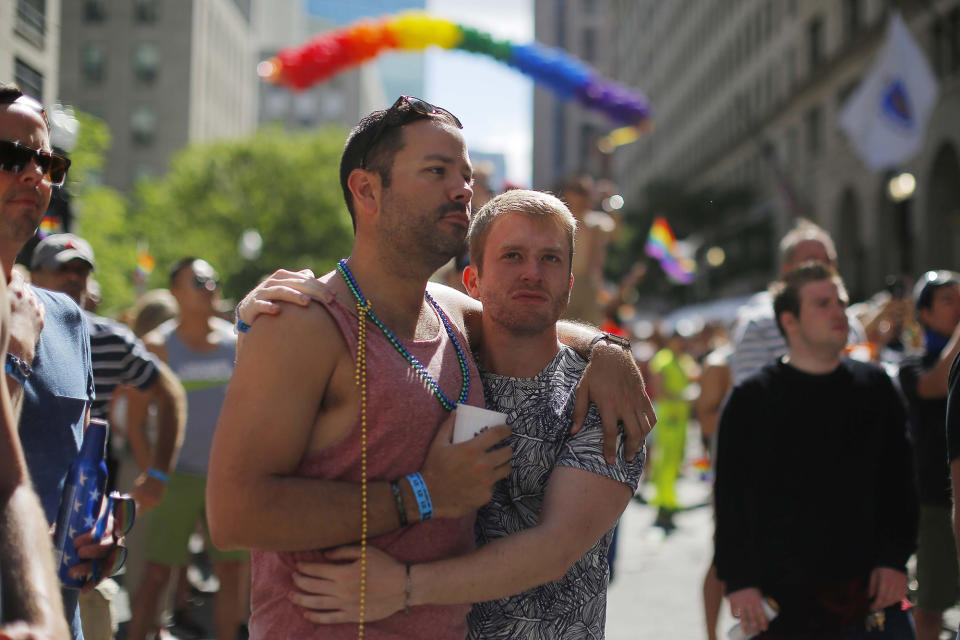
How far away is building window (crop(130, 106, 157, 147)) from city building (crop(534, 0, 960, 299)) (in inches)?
1372

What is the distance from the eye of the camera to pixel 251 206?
46.0 meters

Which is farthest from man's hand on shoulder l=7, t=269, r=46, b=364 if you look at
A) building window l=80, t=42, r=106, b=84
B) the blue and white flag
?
building window l=80, t=42, r=106, b=84

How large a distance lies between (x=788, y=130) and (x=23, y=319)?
48.0m

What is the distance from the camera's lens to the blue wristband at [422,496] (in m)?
2.12

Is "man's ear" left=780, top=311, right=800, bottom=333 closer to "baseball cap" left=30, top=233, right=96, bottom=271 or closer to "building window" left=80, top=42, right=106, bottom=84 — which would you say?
"baseball cap" left=30, top=233, right=96, bottom=271

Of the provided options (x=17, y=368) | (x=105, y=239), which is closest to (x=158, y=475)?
(x=17, y=368)

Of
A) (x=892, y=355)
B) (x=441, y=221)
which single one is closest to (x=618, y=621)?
(x=892, y=355)

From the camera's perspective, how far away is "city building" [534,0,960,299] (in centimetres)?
2958

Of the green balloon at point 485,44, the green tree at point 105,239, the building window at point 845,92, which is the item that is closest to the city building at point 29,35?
the green balloon at point 485,44

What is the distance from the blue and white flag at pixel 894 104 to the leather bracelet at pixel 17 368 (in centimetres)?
1535

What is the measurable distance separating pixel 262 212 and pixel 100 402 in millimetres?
42861

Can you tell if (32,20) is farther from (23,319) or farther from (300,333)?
(300,333)

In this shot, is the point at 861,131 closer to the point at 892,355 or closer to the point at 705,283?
the point at 892,355

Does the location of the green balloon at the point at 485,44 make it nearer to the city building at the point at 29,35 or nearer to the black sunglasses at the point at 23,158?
the city building at the point at 29,35
